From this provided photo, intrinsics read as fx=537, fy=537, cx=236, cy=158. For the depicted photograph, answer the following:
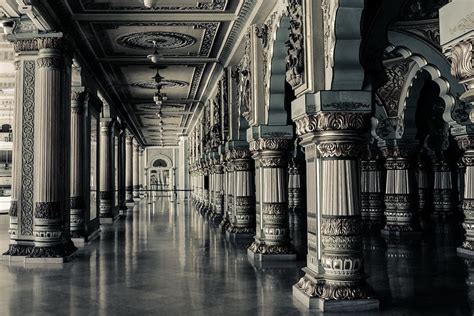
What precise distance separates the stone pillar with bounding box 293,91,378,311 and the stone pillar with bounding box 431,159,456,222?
12.7 m

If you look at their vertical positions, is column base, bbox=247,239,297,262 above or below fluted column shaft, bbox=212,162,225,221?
below

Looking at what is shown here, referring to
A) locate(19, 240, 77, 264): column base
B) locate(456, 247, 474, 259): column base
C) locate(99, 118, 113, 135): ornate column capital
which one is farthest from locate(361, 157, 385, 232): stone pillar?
locate(19, 240, 77, 264): column base

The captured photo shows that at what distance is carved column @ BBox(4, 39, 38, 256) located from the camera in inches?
335

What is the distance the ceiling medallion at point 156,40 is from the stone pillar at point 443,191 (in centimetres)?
1012

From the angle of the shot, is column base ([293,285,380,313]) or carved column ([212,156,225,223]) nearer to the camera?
column base ([293,285,380,313])

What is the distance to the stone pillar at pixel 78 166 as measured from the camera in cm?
1061

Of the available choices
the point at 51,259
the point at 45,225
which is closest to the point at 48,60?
the point at 45,225

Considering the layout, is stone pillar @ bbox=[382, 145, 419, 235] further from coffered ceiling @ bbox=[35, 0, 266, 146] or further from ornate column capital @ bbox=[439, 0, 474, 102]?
ornate column capital @ bbox=[439, 0, 474, 102]

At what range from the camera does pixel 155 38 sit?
10.2 metres

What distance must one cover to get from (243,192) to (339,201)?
5818 millimetres

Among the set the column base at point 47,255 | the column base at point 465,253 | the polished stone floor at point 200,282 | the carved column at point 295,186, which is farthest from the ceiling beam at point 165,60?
the carved column at point 295,186

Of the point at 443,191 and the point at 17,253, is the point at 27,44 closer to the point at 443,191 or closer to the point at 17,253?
the point at 17,253

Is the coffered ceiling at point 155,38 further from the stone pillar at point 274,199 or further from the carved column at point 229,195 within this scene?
the carved column at point 229,195

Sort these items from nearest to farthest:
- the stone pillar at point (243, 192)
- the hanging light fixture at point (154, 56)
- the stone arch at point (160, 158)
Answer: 1. the hanging light fixture at point (154, 56)
2. the stone pillar at point (243, 192)
3. the stone arch at point (160, 158)
